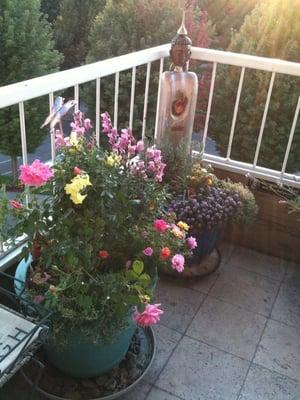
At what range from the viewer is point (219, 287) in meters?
2.55

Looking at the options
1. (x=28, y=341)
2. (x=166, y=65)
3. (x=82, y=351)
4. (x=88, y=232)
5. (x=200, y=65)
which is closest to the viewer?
(x=28, y=341)

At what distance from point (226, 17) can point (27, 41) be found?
4.20 meters

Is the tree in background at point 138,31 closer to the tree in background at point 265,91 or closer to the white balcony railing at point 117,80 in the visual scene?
the tree in background at point 265,91

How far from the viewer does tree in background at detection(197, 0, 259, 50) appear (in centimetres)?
941

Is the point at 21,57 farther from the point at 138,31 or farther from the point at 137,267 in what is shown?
the point at 137,267

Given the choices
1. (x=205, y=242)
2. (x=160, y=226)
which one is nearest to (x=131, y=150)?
(x=160, y=226)

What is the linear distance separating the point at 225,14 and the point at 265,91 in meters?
5.41

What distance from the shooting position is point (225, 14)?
958 centimetres

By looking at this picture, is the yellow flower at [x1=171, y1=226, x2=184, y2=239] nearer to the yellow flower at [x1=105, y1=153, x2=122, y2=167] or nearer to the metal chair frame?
the yellow flower at [x1=105, y1=153, x2=122, y2=167]

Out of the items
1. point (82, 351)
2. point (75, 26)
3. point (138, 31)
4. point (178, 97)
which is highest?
point (178, 97)

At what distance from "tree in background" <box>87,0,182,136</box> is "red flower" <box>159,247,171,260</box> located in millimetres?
4229

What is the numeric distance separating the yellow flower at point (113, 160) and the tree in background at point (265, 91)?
3.62 meters

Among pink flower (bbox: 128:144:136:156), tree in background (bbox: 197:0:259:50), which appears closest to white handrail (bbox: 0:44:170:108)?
pink flower (bbox: 128:144:136:156)

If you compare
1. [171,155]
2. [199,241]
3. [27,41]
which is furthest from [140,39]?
[199,241]
